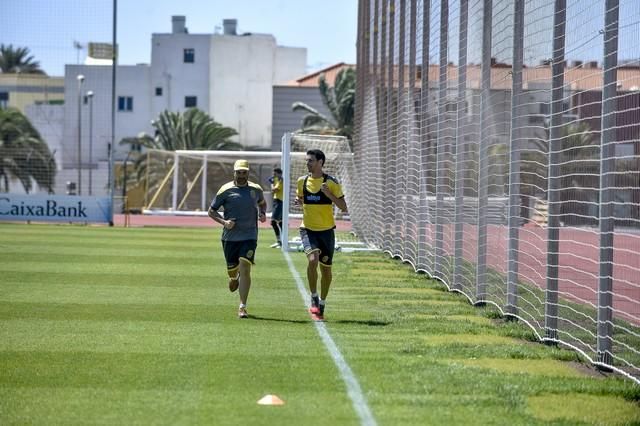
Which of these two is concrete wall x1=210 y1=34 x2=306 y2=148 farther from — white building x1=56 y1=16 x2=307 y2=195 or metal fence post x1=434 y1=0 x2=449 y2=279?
metal fence post x1=434 y1=0 x2=449 y2=279

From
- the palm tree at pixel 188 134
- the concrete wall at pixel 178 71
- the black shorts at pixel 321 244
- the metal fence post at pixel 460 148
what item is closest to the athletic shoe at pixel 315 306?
the black shorts at pixel 321 244

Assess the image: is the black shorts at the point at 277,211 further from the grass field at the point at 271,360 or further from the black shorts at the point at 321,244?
the black shorts at the point at 321,244

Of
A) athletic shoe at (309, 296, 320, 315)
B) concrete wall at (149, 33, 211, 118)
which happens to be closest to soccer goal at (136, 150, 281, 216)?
concrete wall at (149, 33, 211, 118)

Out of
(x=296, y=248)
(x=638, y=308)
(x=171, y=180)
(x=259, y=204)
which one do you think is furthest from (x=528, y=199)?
(x=171, y=180)

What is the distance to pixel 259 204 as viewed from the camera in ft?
51.2

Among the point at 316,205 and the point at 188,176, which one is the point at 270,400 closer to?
the point at 316,205

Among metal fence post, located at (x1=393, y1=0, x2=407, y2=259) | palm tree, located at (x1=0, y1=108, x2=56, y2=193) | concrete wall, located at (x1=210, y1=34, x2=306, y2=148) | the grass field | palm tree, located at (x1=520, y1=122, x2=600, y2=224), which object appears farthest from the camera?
concrete wall, located at (x1=210, y1=34, x2=306, y2=148)

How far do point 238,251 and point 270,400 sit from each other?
6.27 meters

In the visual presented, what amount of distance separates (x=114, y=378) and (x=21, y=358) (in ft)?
4.78

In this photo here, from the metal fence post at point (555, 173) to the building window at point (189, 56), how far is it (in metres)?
74.5

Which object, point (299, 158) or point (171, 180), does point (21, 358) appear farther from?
point (171, 180)

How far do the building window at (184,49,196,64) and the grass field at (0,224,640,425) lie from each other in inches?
2650

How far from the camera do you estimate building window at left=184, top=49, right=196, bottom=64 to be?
86.2 m

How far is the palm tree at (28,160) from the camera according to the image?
47.0 meters
